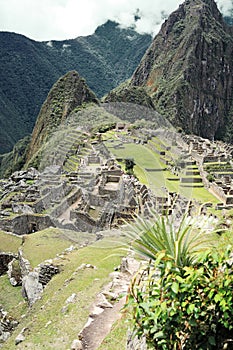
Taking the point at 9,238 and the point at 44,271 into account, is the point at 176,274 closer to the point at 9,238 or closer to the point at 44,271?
the point at 44,271

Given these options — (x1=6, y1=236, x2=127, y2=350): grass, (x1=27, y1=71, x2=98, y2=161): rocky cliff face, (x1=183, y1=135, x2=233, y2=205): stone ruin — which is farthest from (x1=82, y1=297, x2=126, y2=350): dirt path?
(x1=27, y1=71, x2=98, y2=161): rocky cliff face

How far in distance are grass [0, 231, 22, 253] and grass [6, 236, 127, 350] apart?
9.28ft

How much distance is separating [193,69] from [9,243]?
103383mm

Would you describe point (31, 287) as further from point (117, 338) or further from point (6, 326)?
point (117, 338)

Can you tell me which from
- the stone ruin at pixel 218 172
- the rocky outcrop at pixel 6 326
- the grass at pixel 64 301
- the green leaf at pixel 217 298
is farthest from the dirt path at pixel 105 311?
the stone ruin at pixel 218 172

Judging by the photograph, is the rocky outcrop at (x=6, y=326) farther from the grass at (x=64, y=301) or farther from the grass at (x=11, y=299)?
the grass at (x=64, y=301)

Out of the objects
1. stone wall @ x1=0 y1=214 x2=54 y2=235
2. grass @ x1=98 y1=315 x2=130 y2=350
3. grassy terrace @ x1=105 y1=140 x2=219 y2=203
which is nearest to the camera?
grass @ x1=98 y1=315 x2=130 y2=350

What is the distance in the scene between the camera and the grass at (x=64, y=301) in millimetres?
5430

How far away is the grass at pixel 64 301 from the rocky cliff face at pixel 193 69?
298 ft

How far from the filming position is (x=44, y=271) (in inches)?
316

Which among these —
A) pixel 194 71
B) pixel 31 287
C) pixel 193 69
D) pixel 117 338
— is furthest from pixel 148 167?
pixel 194 71

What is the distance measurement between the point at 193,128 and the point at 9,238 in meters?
98.7

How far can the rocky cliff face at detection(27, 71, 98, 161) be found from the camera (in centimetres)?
6531

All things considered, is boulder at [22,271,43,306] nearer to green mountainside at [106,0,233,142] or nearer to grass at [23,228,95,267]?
grass at [23,228,95,267]
